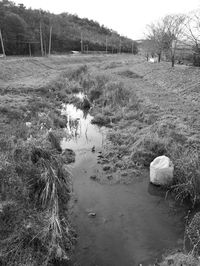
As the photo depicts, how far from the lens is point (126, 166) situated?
7.81 metres

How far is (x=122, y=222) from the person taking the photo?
5.54 meters

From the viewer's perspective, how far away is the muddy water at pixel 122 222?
4.70 m

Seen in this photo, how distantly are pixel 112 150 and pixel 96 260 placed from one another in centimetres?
473

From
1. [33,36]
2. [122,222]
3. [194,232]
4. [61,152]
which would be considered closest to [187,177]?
[194,232]

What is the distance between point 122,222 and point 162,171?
1.93 m

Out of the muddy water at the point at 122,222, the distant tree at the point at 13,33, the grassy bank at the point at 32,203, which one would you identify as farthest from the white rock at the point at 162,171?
the distant tree at the point at 13,33

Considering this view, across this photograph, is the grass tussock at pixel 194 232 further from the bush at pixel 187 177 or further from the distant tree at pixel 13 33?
the distant tree at pixel 13 33

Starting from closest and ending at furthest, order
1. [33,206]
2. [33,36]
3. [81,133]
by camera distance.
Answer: [33,206] → [81,133] → [33,36]

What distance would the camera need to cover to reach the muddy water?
4695 mm

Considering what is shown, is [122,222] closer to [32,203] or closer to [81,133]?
[32,203]

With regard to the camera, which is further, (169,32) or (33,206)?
(169,32)

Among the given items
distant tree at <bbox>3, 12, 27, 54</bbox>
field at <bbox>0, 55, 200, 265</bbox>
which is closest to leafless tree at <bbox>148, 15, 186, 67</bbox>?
field at <bbox>0, 55, 200, 265</bbox>

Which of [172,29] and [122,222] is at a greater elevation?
[172,29]

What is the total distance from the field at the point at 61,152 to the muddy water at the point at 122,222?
330 millimetres
